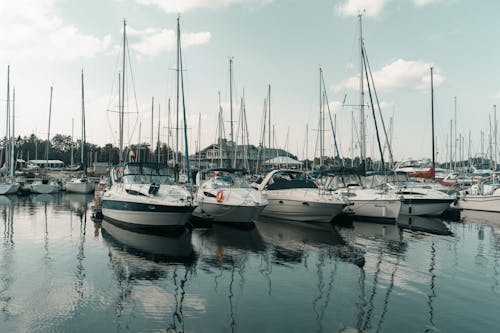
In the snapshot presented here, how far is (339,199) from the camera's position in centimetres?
2108

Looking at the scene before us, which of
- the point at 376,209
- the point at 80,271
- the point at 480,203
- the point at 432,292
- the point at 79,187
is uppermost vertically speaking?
the point at 79,187

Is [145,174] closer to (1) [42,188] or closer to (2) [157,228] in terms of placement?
(2) [157,228]

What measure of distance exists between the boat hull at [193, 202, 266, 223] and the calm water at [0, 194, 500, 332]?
1.54 m

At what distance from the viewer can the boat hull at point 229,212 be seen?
1912 cm

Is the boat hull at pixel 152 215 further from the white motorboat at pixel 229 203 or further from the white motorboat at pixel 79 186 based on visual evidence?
the white motorboat at pixel 79 186

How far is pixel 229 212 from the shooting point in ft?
63.8

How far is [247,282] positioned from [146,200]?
830 cm

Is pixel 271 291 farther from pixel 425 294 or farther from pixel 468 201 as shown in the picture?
pixel 468 201

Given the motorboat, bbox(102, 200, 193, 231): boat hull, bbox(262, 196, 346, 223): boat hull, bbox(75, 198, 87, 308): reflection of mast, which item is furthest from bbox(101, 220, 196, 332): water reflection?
the motorboat

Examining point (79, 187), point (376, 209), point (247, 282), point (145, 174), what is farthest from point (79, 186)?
point (247, 282)

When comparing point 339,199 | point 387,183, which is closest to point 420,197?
point 387,183

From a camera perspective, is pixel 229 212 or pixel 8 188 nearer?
pixel 229 212

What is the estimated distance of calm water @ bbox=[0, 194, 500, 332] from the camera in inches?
301

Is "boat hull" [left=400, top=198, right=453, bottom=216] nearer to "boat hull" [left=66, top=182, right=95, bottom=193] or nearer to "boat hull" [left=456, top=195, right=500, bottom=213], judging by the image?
"boat hull" [left=456, top=195, right=500, bottom=213]
